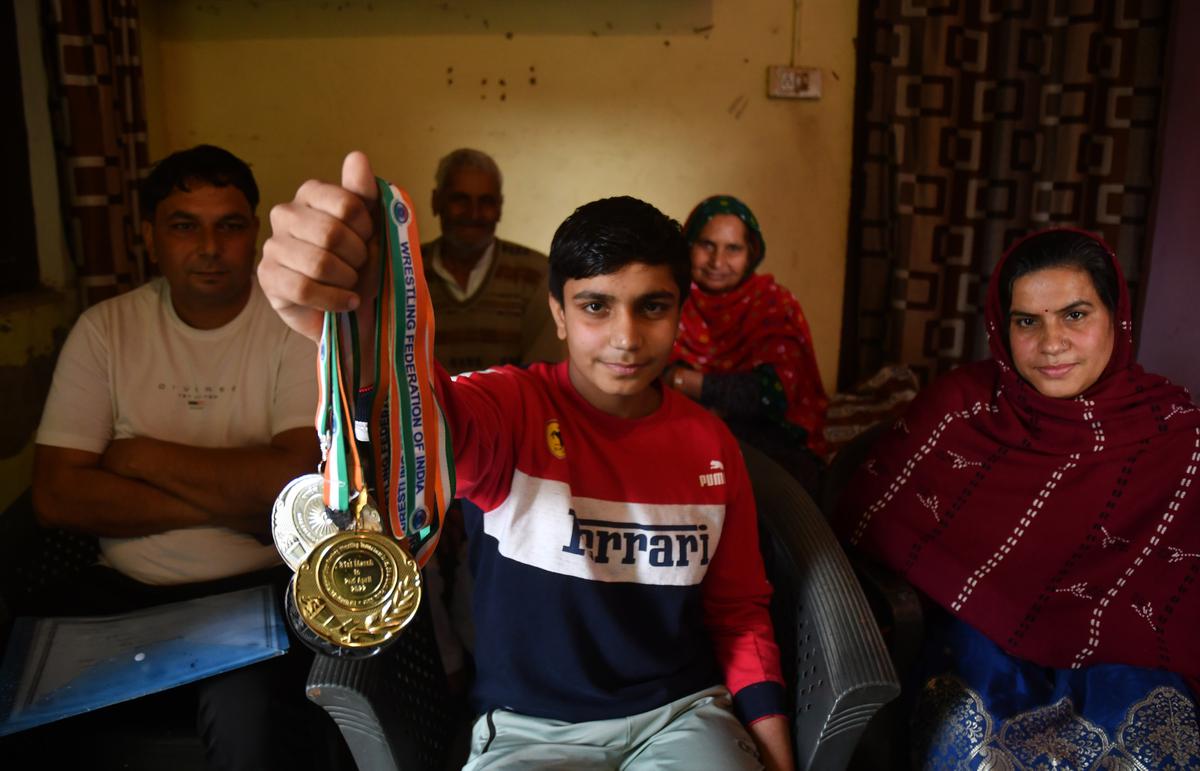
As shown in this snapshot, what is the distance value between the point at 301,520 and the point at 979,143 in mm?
3325

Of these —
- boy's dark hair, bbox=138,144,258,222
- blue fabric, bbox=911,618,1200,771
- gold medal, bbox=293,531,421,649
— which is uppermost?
boy's dark hair, bbox=138,144,258,222

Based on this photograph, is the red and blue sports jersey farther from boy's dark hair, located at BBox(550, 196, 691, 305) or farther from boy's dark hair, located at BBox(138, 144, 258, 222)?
boy's dark hair, located at BBox(138, 144, 258, 222)

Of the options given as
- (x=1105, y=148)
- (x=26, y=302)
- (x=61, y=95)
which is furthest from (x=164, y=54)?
(x=1105, y=148)

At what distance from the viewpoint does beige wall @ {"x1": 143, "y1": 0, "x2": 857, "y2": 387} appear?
3184 millimetres

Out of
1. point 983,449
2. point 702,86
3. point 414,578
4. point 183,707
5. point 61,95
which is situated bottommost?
point 183,707

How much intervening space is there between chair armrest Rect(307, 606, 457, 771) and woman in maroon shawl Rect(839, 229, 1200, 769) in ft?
3.16

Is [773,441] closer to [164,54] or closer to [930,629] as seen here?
[930,629]

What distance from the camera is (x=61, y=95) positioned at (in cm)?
233

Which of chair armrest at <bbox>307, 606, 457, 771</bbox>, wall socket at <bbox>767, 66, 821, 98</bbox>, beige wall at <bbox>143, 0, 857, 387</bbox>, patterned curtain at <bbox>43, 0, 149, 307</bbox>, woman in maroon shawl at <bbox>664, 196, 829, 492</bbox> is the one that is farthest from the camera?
wall socket at <bbox>767, 66, 821, 98</bbox>

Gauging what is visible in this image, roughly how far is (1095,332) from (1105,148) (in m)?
2.06

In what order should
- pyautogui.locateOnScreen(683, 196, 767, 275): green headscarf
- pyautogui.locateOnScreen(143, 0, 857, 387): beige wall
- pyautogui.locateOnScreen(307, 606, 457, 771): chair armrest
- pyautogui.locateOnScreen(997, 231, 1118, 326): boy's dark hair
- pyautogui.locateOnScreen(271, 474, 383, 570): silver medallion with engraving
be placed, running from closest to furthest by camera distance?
pyautogui.locateOnScreen(271, 474, 383, 570): silver medallion with engraving
pyautogui.locateOnScreen(307, 606, 457, 771): chair armrest
pyautogui.locateOnScreen(997, 231, 1118, 326): boy's dark hair
pyautogui.locateOnScreen(683, 196, 767, 275): green headscarf
pyautogui.locateOnScreen(143, 0, 857, 387): beige wall

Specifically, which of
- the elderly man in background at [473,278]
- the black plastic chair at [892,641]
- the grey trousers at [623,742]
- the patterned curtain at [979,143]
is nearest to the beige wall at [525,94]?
the patterned curtain at [979,143]

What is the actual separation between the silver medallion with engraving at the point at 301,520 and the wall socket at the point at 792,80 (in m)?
2.93

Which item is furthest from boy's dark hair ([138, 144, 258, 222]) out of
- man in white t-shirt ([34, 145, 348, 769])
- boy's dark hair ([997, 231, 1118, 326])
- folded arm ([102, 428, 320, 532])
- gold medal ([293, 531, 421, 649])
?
boy's dark hair ([997, 231, 1118, 326])
